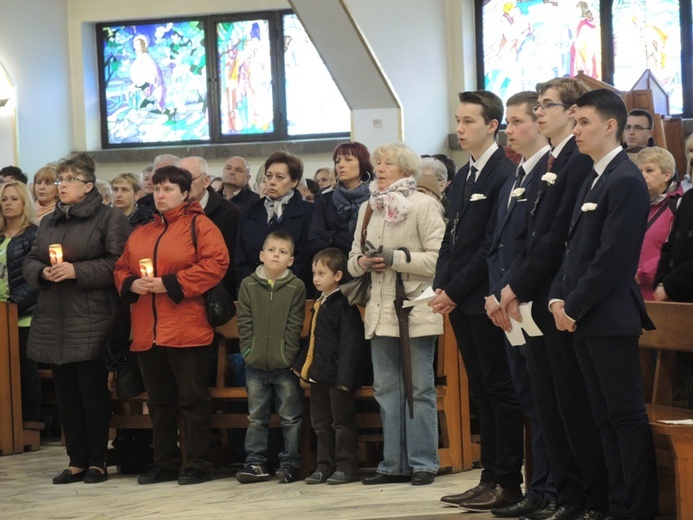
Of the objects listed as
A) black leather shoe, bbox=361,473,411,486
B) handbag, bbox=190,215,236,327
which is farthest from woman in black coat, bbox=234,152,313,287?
black leather shoe, bbox=361,473,411,486

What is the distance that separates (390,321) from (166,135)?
7.86m

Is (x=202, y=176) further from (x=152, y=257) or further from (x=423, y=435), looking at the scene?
(x=423, y=435)

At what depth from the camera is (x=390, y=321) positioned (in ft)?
17.7

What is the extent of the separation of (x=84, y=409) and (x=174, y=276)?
0.90 meters

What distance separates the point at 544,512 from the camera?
14.0 feet

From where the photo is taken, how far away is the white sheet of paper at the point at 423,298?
4.98m

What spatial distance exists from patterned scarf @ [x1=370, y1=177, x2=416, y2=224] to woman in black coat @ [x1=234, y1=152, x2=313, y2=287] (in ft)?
2.25

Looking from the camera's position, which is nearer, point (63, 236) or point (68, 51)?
point (63, 236)

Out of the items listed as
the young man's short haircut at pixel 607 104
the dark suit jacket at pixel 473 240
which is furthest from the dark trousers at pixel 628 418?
the dark suit jacket at pixel 473 240

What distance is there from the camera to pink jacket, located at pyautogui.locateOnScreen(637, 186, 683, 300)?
17.9ft

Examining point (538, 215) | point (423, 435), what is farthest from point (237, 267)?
point (538, 215)

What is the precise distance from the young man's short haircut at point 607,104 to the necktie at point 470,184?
873mm

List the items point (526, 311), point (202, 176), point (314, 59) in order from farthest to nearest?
point (314, 59) → point (202, 176) → point (526, 311)

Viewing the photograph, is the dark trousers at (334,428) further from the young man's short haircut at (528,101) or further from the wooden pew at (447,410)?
the young man's short haircut at (528,101)
